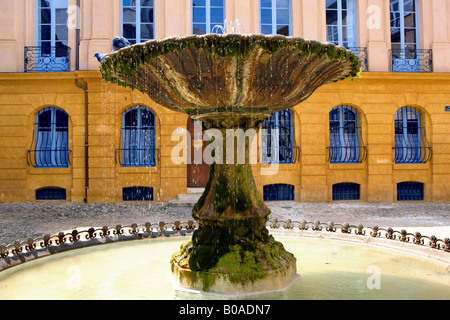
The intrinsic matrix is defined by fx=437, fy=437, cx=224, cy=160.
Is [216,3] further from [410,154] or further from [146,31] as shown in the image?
[410,154]

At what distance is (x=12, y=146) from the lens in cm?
1557

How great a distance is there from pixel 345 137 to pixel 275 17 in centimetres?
528

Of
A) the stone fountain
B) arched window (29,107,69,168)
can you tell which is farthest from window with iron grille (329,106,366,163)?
the stone fountain

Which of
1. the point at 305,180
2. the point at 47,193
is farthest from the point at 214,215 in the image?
the point at 47,193

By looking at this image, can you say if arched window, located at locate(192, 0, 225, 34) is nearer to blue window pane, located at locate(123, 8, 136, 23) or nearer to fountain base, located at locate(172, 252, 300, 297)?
blue window pane, located at locate(123, 8, 136, 23)

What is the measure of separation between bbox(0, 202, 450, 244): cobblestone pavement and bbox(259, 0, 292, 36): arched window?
262 inches

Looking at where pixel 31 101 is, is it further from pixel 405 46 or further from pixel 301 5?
pixel 405 46

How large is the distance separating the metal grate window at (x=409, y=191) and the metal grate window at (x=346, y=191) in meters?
1.65

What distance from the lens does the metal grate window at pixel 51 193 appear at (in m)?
15.6

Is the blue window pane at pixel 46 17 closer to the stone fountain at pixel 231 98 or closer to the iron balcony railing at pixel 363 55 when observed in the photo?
the iron balcony railing at pixel 363 55

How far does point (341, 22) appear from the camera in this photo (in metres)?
17.0

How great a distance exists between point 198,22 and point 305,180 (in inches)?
279

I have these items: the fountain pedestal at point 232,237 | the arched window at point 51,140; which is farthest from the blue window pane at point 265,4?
the fountain pedestal at point 232,237

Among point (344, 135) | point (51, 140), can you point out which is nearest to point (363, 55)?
point (344, 135)
